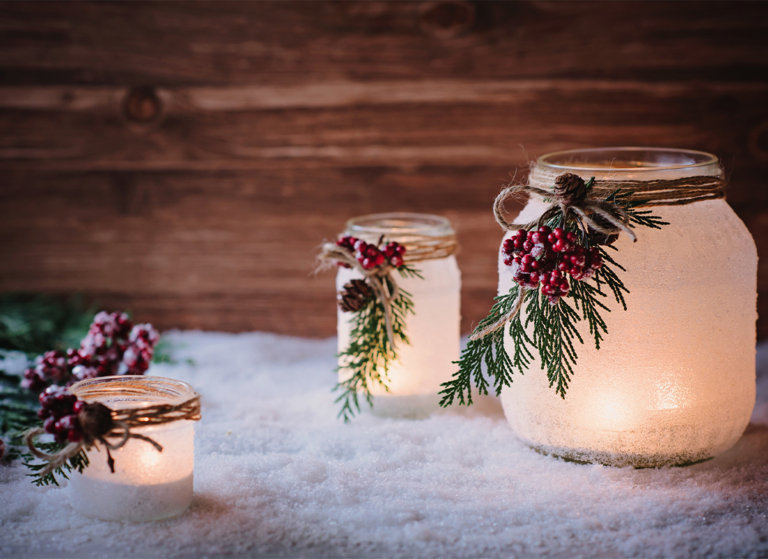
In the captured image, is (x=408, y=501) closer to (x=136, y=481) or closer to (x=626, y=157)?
(x=136, y=481)

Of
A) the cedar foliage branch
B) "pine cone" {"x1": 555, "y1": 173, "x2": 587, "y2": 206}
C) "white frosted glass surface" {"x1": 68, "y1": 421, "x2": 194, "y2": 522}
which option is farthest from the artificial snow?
"pine cone" {"x1": 555, "y1": 173, "x2": 587, "y2": 206}

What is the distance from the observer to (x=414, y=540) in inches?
28.1

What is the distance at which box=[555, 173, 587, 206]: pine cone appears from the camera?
78 cm

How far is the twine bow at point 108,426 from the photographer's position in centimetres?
72

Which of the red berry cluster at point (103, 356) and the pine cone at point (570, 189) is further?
the red berry cluster at point (103, 356)

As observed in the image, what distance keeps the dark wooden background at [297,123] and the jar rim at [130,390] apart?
0.70 meters

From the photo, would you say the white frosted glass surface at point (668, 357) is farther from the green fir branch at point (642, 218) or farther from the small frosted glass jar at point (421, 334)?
the small frosted glass jar at point (421, 334)

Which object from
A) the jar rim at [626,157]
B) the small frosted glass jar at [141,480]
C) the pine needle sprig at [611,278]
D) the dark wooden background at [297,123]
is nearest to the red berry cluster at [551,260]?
the pine needle sprig at [611,278]

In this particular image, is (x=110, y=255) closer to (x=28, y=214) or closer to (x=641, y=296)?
(x=28, y=214)

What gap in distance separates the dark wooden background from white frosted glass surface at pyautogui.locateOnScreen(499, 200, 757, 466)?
1.86ft

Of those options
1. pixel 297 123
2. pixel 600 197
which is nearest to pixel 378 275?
pixel 600 197

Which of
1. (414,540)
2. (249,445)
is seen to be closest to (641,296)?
(414,540)

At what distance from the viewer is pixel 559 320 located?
0.80 m

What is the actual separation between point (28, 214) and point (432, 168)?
0.89m
